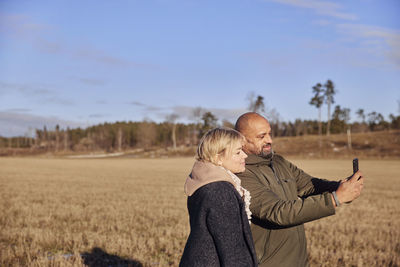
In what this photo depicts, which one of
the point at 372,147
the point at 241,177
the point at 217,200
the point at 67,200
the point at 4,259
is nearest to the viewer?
the point at 217,200

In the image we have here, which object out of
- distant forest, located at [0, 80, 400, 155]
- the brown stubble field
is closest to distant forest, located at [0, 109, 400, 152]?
distant forest, located at [0, 80, 400, 155]

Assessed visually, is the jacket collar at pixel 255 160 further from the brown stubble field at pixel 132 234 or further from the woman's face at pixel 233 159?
the brown stubble field at pixel 132 234

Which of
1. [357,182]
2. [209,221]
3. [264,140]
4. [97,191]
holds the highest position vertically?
[264,140]

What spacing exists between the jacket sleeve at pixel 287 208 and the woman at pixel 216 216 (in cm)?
33

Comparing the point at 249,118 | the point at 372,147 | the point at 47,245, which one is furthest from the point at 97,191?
the point at 372,147

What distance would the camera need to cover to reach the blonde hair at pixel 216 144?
2770mm

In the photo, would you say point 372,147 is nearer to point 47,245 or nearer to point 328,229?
point 328,229

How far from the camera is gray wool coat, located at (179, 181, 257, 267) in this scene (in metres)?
2.55

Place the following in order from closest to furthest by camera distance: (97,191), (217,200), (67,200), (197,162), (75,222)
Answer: (217,200), (197,162), (75,222), (67,200), (97,191)

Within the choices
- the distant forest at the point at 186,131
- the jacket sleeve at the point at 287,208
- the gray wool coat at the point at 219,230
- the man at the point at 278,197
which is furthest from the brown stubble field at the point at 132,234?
the distant forest at the point at 186,131

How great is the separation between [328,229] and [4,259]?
761 centimetres

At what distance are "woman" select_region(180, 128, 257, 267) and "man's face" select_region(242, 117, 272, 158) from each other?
2.33ft

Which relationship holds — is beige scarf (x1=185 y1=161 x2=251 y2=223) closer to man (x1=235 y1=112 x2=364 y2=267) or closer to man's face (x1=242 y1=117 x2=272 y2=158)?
man (x1=235 y1=112 x2=364 y2=267)

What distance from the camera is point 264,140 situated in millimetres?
3443
